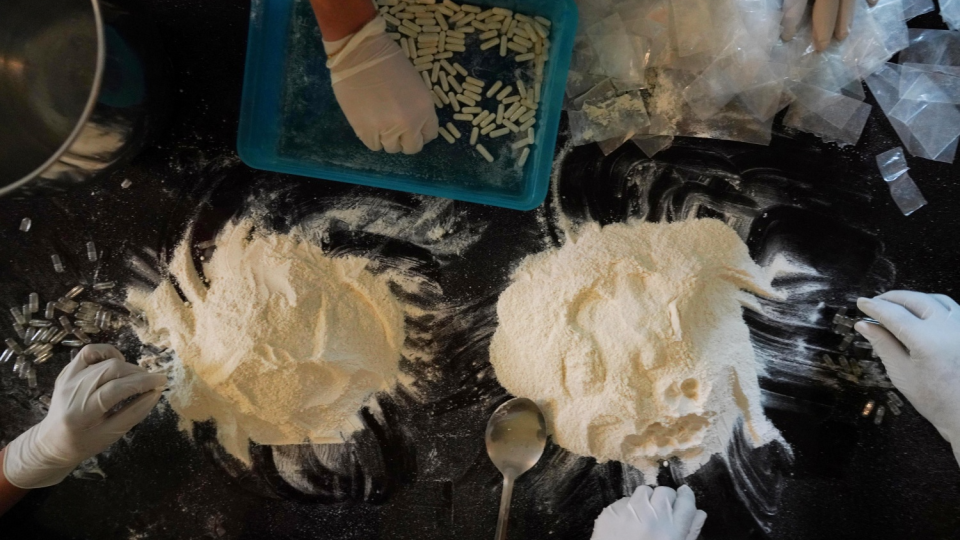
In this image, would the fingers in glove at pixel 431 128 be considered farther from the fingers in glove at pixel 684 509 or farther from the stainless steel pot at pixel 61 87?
the fingers in glove at pixel 684 509

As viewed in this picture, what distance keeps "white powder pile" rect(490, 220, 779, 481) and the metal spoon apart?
31mm

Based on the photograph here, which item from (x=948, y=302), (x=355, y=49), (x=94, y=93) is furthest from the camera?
(x=948, y=302)

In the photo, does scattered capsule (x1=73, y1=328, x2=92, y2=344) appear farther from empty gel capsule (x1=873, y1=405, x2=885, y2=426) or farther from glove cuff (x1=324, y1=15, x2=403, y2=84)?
empty gel capsule (x1=873, y1=405, x2=885, y2=426)

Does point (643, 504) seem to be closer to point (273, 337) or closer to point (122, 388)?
point (273, 337)

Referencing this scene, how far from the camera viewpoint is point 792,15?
42.6 inches

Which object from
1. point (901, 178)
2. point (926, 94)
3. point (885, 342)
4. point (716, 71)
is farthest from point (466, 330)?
point (926, 94)

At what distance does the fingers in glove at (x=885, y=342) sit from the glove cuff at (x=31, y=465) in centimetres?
159

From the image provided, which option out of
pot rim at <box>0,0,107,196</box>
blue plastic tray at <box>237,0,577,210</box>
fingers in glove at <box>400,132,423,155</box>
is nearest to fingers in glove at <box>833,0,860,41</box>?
blue plastic tray at <box>237,0,577,210</box>

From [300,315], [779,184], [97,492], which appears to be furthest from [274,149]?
[779,184]

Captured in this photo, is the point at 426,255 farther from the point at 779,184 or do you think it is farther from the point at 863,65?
the point at 863,65

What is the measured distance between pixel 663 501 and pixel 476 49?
1.00 m

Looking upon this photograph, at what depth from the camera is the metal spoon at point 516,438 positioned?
3.82ft

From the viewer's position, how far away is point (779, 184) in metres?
1.17

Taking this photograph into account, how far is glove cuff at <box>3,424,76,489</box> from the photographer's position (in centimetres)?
108
